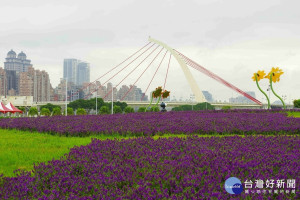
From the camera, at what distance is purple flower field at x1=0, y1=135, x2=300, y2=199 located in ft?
11.2

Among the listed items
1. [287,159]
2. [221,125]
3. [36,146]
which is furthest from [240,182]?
[221,125]

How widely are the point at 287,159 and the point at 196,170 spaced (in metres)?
1.44

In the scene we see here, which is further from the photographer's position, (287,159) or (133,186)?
(287,159)

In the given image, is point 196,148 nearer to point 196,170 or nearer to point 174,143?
point 174,143

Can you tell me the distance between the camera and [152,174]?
3.97m

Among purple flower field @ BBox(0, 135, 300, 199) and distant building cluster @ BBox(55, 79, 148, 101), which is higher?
distant building cluster @ BBox(55, 79, 148, 101)

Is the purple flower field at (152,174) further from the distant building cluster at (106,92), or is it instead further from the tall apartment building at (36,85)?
the tall apartment building at (36,85)

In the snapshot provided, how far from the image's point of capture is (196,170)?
4195 mm

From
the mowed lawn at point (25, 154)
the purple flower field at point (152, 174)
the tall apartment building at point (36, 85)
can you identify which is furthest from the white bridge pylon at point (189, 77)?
the tall apartment building at point (36, 85)

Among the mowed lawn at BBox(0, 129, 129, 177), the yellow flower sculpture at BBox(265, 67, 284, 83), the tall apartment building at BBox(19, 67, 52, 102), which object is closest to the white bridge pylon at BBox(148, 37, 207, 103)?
the yellow flower sculpture at BBox(265, 67, 284, 83)

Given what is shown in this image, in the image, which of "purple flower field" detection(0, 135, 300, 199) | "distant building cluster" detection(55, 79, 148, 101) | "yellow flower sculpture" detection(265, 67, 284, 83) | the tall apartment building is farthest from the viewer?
the tall apartment building

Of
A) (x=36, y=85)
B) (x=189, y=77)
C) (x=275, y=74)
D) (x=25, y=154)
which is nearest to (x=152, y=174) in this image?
(x=25, y=154)

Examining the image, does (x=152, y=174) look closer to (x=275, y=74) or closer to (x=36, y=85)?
(x=275, y=74)

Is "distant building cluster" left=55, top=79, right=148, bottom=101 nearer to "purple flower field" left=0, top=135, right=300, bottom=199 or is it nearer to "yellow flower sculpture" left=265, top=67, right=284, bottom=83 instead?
"yellow flower sculpture" left=265, top=67, right=284, bottom=83
